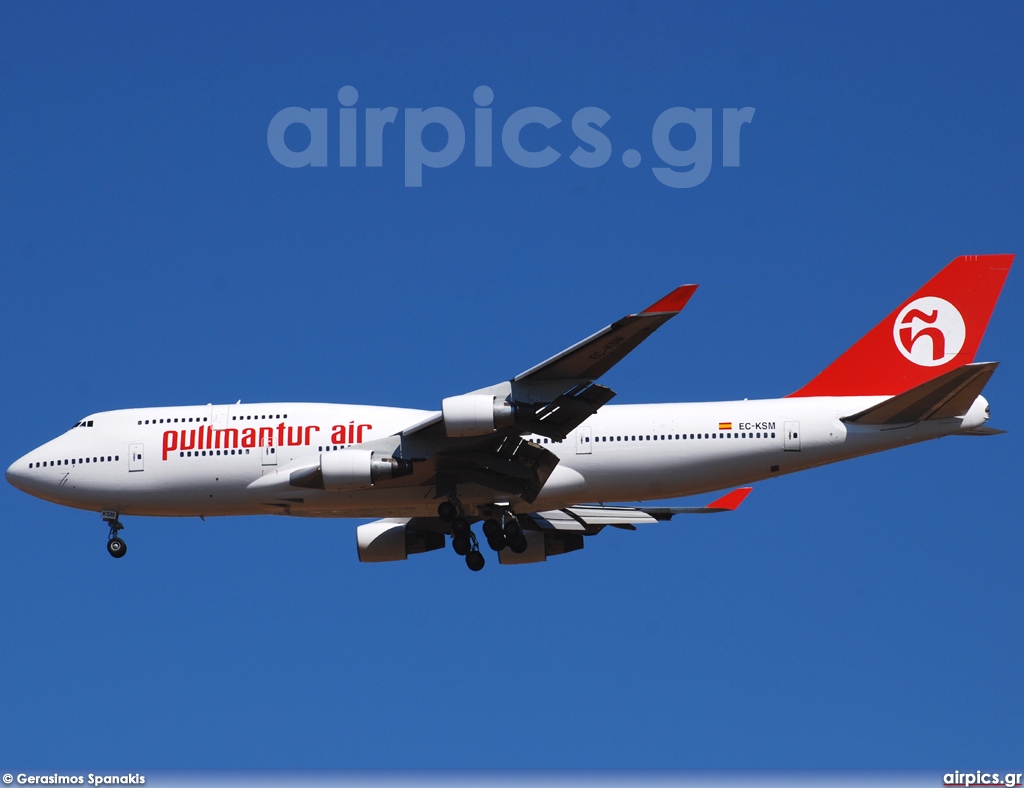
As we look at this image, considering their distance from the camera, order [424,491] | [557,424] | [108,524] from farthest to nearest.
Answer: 1. [108,524]
2. [424,491]
3. [557,424]

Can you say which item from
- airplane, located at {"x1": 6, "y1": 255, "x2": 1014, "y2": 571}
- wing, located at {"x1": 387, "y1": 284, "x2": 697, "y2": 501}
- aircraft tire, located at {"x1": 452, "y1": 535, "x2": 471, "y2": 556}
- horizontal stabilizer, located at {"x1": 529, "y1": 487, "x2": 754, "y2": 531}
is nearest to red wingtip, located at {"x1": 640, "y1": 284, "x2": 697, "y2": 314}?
wing, located at {"x1": 387, "y1": 284, "x2": 697, "y2": 501}

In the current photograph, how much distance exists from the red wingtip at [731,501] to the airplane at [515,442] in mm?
3840

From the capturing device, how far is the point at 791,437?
30672mm

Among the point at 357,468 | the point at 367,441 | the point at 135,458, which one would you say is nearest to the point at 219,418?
the point at 135,458

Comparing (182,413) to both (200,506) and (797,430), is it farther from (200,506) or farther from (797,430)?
(797,430)

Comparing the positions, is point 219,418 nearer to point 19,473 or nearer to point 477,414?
point 19,473

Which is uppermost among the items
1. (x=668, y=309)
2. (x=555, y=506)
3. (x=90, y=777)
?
(x=668, y=309)

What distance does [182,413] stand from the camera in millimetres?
32719

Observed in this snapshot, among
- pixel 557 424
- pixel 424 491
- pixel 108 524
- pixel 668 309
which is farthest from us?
pixel 108 524

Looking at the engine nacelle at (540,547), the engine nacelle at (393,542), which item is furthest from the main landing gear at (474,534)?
the engine nacelle at (393,542)

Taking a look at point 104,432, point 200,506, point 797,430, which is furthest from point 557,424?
point 104,432

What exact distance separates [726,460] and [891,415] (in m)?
3.48

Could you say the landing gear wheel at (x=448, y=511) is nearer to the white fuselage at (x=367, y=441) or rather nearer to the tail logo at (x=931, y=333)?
the white fuselage at (x=367, y=441)

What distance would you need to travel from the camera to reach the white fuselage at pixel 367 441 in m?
30.8
